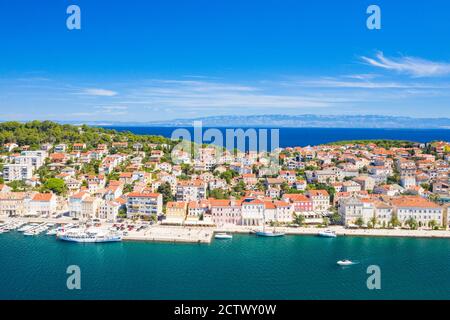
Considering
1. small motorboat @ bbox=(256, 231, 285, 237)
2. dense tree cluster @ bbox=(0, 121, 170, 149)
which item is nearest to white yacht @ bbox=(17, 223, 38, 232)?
small motorboat @ bbox=(256, 231, 285, 237)

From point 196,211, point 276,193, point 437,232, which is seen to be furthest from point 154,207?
point 437,232

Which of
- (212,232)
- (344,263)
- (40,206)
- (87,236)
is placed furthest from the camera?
(40,206)

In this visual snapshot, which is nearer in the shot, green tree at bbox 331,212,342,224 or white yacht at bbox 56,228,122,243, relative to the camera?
white yacht at bbox 56,228,122,243

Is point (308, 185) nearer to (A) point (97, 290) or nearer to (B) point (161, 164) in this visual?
(B) point (161, 164)

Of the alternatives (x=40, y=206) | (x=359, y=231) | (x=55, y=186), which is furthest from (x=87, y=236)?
(x=359, y=231)

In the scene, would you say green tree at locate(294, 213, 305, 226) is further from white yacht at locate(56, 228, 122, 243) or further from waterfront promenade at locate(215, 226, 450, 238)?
white yacht at locate(56, 228, 122, 243)

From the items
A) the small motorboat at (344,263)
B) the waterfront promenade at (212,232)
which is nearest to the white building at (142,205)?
the waterfront promenade at (212,232)

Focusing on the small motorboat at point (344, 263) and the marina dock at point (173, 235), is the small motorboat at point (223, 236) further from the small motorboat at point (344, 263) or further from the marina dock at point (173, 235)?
the small motorboat at point (344, 263)

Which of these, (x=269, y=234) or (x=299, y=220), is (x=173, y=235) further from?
(x=299, y=220)
